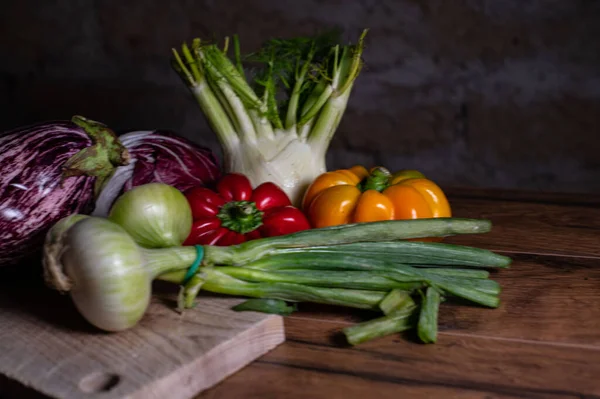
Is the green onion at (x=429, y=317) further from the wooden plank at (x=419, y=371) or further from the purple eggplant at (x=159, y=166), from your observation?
the purple eggplant at (x=159, y=166)

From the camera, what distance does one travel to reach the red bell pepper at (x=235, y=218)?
1390 millimetres

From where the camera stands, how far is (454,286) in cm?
113

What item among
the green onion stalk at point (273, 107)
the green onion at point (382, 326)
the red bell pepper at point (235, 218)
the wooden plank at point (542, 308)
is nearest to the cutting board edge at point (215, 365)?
the green onion at point (382, 326)

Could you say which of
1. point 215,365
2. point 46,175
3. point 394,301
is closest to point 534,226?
point 394,301

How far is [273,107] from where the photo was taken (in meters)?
1.64

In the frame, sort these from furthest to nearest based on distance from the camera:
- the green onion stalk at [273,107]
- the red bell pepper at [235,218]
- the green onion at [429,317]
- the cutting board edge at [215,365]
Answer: the green onion stalk at [273,107] → the red bell pepper at [235,218] → the green onion at [429,317] → the cutting board edge at [215,365]

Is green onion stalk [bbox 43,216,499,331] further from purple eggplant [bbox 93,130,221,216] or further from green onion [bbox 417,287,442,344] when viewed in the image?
purple eggplant [bbox 93,130,221,216]

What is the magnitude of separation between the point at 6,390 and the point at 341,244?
21.7 inches

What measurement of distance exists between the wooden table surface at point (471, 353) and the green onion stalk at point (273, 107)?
0.55 m

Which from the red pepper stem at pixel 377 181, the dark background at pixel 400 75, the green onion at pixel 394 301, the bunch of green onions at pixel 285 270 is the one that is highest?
the dark background at pixel 400 75

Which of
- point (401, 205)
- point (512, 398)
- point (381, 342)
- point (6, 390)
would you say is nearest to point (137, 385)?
point (6, 390)

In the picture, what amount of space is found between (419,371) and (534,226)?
→ 2.44 feet

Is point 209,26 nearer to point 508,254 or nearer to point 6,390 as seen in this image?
Result: point 508,254

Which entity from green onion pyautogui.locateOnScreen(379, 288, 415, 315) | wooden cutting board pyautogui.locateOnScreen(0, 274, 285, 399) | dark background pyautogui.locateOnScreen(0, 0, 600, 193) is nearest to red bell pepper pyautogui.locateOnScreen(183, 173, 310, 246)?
wooden cutting board pyautogui.locateOnScreen(0, 274, 285, 399)
